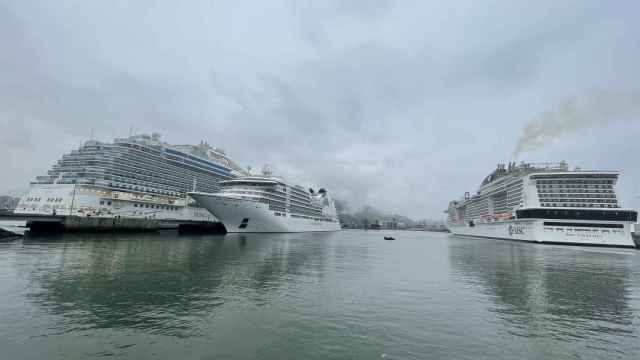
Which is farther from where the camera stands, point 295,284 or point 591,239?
point 591,239

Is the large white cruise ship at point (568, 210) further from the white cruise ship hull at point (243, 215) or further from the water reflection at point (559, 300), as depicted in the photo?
the white cruise ship hull at point (243, 215)

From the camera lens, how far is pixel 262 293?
64.8ft

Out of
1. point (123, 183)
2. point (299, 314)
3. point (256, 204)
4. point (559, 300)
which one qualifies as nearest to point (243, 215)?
point (256, 204)

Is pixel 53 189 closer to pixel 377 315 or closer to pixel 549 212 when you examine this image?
pixel 377 315

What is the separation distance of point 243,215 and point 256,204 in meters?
3.68

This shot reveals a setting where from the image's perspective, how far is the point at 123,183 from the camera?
92062 millimetres

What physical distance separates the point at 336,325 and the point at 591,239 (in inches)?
3491

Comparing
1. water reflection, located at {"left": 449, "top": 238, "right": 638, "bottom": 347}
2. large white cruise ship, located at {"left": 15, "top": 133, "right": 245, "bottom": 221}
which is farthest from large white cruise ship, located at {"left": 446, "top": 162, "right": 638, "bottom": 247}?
large white cruise ship, located at {"left": 15, "top": 133, "right": 245, "bottom": 221}

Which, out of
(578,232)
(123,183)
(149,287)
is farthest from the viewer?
(123,183)

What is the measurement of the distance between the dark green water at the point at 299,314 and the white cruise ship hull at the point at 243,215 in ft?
155

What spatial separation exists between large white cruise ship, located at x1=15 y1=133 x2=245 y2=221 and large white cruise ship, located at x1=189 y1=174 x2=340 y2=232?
24.1 meters

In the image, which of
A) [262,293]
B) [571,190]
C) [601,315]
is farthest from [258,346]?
[571,190]

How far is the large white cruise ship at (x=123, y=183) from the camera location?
3300 inches

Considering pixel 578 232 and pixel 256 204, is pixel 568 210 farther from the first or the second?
pixel 256 204
